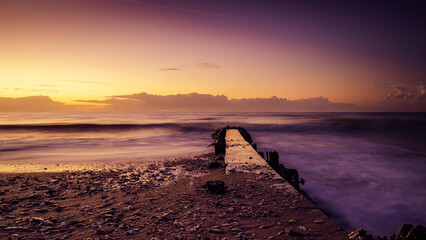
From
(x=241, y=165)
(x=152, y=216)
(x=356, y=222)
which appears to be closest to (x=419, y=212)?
(x=356, y=222)

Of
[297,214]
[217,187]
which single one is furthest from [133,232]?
[297,214]

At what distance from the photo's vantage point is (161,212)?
4.03 metres

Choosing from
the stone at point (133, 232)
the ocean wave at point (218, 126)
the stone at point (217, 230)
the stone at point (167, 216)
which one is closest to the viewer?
the stone at point (217, 230)

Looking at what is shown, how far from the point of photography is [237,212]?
3797 millimetres

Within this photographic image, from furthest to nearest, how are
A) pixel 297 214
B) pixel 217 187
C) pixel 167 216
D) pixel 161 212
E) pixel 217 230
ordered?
pixel 217 187
pixel 161 212
pixel 167 216
pixel 297 214
pixel 217 230

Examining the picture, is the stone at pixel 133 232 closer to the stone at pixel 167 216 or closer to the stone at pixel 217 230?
the stone at pixel 167 216

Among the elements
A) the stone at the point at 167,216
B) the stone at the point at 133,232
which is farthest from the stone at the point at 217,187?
the stone at the point at 133,232

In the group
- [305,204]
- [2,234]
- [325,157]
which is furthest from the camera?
[325,157]

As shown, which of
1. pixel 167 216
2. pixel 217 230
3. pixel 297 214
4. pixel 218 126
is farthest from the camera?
pixel 218 126

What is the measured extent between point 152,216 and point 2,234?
216 cm

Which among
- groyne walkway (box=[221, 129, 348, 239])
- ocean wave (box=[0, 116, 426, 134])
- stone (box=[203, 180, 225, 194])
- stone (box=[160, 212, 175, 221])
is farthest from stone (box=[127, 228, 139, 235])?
ocean wave (box=[0, 116, 426, 134])

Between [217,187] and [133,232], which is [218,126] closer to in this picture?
[217,187]

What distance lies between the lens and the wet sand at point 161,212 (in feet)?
10.5

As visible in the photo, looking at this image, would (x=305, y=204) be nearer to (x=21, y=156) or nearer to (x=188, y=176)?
(x=188, y=176)
